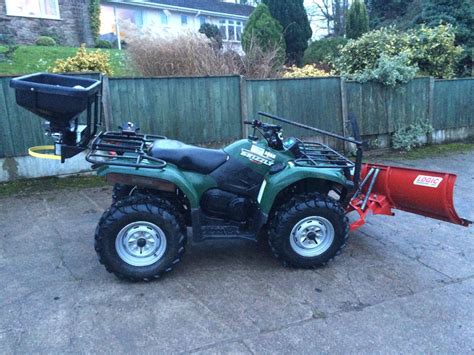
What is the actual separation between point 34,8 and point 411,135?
17.0 metres

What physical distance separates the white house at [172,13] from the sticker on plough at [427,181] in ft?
67.7

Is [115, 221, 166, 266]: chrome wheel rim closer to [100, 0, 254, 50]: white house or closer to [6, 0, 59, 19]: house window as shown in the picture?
[6, 0, 59, 19]: house window

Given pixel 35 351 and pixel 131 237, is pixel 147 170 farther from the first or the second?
pixel 35 351

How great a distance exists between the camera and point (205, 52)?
27.1ft

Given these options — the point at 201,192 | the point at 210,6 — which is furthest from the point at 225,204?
the point at 210,6

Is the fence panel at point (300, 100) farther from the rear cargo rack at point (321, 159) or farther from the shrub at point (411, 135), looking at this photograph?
the rear cargo rack at point (321, 159)

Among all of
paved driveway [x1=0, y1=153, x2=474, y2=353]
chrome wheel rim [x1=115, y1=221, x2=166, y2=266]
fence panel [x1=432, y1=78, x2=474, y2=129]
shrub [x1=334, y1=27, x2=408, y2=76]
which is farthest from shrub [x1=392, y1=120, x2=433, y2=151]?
chrome wheel rim [x1=115, y1=221, x2=166, y2=266]

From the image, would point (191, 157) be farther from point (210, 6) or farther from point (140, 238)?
point (210, 6)

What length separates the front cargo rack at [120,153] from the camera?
339cm

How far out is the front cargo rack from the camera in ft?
11.1

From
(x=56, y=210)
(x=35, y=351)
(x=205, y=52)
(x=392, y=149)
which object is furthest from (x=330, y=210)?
(x=392, y=149)

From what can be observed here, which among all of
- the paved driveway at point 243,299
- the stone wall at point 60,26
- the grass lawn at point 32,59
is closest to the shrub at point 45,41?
the stone wall at point 60,26

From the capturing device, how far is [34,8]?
18.4 m

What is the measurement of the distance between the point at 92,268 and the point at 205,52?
5.61m
